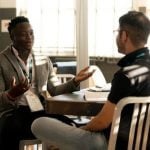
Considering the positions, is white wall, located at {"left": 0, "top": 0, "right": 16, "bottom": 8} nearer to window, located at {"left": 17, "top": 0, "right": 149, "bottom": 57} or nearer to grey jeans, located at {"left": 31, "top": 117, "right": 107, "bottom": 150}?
window, located at {"left": 17, "top": 0, "right": 149, "bottom": 57}

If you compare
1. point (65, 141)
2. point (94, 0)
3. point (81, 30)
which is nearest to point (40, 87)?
point (65, 141)

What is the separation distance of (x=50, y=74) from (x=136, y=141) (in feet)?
3.93

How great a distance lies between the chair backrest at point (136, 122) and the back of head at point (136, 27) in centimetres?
32

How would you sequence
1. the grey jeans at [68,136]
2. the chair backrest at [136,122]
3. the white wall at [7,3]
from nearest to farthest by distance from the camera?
the chair backrest at [136,122]
the grey jeans at [68,136]
the white wall at [7,3]

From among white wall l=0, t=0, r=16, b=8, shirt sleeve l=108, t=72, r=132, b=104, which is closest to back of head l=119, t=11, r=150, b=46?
shirt sleeve l=108, t=72, r=132, b=104

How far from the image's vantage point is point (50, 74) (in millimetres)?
2738

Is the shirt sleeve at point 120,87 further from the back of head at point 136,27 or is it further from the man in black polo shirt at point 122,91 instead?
the back of head at point 136,27

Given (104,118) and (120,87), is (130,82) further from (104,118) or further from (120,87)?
(104,118)

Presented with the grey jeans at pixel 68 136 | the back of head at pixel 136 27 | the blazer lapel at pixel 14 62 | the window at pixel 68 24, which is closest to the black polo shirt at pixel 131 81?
the back of head at pixel 136 27

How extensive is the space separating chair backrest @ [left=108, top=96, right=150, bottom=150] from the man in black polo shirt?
0.04 m

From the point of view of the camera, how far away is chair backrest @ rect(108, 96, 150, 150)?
1.60 meters

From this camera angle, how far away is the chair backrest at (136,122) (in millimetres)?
1603

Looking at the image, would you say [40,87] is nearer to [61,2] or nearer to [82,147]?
[82,147]

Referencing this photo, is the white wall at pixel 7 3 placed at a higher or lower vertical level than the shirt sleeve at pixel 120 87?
higher
